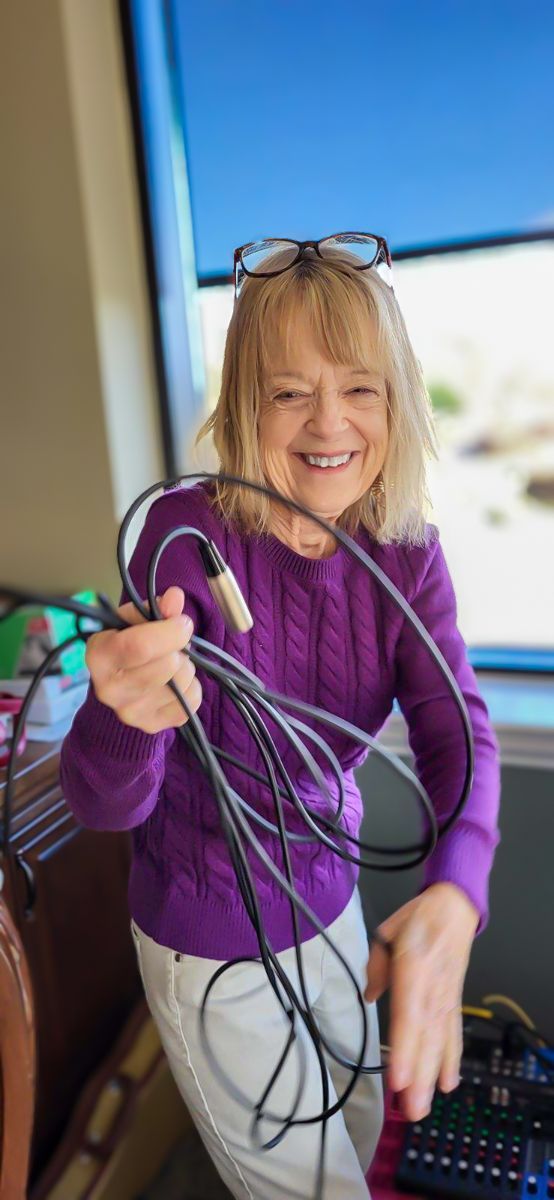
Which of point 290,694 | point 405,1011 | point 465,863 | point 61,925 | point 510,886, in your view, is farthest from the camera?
point 510,886

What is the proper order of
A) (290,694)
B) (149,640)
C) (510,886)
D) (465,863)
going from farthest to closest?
(510,886) → (290,694) → (465,863) → (149,640)

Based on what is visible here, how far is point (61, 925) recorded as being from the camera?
1.28 metres

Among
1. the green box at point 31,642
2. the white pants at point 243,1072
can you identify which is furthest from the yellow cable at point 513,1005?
the green box at point 31,642

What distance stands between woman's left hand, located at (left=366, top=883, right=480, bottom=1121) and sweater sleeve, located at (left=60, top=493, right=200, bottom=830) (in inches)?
9.6

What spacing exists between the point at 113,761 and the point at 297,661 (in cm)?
25

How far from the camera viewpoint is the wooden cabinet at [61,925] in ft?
3.96

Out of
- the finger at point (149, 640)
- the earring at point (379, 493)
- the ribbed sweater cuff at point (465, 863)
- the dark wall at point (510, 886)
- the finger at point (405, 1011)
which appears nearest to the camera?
the finger at point (149, 640)

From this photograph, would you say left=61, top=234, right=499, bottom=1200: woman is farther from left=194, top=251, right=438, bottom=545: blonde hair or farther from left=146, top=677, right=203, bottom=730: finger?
left=146, top=677, right=203, bottom=730: finger

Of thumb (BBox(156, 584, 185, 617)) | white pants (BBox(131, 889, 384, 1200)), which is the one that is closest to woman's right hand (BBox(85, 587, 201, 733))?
thumb (BBox(156, 584, 185, 617))

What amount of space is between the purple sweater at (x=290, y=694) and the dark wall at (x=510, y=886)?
574mm

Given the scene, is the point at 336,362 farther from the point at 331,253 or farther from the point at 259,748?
the point at 259,748

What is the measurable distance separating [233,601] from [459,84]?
1195mm

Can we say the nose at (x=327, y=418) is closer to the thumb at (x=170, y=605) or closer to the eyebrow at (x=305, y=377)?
the eyebrow at (x=305, y=377)

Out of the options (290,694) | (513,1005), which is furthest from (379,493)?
(513,1005)
